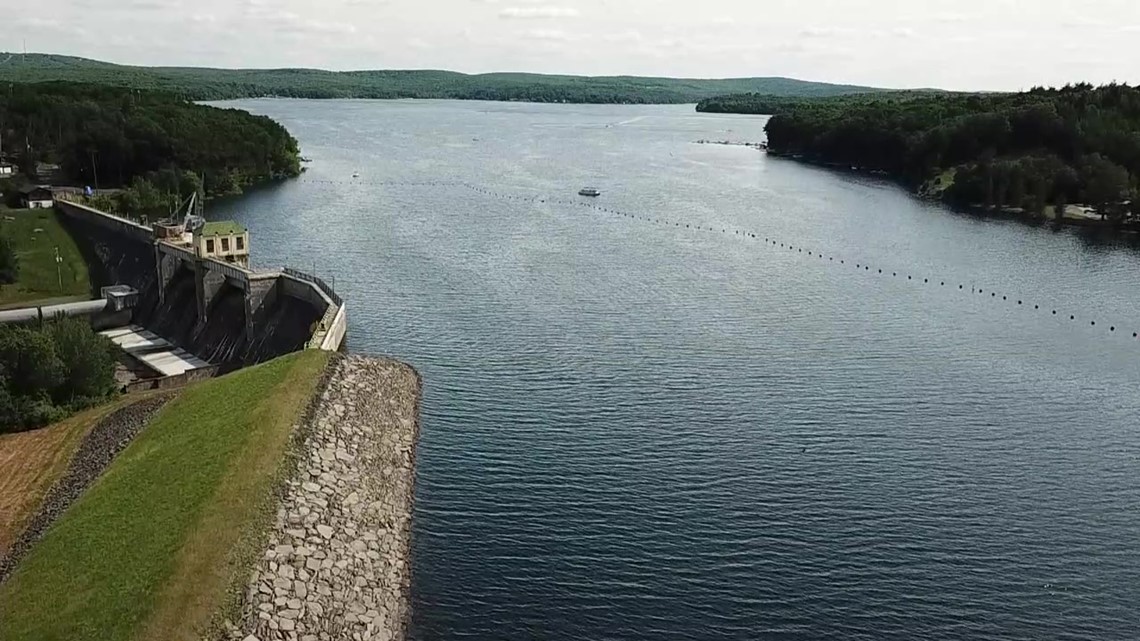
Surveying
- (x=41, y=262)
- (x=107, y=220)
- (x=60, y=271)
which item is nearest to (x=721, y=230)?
(x=107, y=220)

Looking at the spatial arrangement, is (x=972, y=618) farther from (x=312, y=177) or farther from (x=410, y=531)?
(x=312, y=177)

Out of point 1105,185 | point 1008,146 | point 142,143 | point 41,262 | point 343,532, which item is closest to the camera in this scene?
point 343,532

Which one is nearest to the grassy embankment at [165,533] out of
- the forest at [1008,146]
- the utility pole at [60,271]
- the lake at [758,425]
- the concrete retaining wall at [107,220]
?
the lake at [758,425]

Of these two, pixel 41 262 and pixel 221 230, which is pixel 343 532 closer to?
pixel 221 230

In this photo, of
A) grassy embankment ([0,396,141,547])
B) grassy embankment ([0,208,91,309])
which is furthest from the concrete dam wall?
grassy embankment ([0,396,141,547])

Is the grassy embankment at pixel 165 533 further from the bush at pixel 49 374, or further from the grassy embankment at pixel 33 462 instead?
the bush at pixel 49 374

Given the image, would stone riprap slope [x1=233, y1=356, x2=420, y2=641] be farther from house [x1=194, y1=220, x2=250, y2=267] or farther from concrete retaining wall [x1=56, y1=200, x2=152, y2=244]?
concrete retaining wall [x1=56, y1=200, x2=152, y2=244]

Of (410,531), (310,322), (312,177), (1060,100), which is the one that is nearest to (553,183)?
(312,177)
